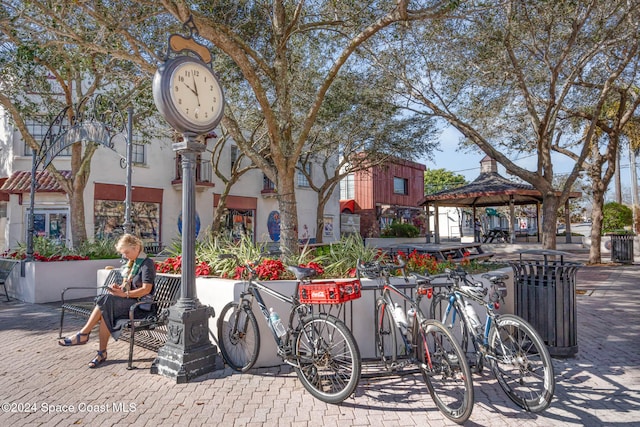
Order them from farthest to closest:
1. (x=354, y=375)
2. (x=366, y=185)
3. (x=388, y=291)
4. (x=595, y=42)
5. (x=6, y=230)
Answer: (x=366, y=185) → (x=6, y=230) → (x=595, y=42) → (x=388, y=291) → (x=354, y=375)

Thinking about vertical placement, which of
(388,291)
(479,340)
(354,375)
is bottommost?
(354,375)

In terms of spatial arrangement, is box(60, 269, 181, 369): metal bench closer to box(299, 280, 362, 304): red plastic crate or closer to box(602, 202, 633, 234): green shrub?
box(299, 280, 362, 304): red plastic crate

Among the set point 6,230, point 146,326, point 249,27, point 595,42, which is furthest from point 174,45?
point 6,230

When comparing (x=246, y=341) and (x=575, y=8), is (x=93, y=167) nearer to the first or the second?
(x=246, y=341)

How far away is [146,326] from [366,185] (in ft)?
→ 91.1

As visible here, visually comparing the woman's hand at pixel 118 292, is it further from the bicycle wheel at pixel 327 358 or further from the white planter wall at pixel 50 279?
the white planter wall at pixel 50 279

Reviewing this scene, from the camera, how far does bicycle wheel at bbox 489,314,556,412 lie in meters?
3.27

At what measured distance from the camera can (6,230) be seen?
15984mm

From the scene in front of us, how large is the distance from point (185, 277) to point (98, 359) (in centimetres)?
141

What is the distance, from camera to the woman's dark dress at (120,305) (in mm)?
4504

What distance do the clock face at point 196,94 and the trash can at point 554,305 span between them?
378cm

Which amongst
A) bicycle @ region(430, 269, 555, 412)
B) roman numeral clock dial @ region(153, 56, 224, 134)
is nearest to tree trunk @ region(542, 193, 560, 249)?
bicycle @ region(430, 269, 555, 412)

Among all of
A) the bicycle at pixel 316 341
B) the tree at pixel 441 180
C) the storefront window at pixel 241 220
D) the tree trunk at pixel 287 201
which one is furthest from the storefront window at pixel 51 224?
Result: the tree at pixel 441 180

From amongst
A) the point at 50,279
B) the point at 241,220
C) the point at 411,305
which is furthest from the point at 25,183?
the point at 411,305
